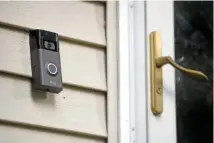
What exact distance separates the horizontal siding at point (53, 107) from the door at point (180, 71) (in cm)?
18

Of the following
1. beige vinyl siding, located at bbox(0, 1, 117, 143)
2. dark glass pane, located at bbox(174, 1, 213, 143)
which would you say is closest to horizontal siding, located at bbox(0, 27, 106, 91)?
beige vinyl siding, located at bbox(0, 1, 117, 143)

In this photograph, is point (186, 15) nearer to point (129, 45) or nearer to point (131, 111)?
point (129, 45)

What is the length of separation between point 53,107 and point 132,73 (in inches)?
11.2

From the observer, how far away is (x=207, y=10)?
178 centimetres

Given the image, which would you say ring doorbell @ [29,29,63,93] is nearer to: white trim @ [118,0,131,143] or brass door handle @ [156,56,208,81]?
white trim @ [118,0,131,143]

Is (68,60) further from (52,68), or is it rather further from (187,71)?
(187,71)

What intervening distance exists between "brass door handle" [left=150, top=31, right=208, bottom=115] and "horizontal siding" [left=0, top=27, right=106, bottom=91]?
0.16m

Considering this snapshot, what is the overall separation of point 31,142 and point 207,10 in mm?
816

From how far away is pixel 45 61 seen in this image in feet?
4.49

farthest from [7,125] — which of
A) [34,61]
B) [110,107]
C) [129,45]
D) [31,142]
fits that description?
[129,45]

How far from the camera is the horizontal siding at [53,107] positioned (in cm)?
133

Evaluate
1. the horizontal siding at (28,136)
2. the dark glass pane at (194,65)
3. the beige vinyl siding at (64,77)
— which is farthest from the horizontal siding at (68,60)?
the dark glass pane at (194,65)

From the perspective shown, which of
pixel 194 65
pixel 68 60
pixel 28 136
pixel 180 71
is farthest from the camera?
pixel 194 65

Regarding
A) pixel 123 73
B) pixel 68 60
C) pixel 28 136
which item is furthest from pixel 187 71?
pixel 28 136
